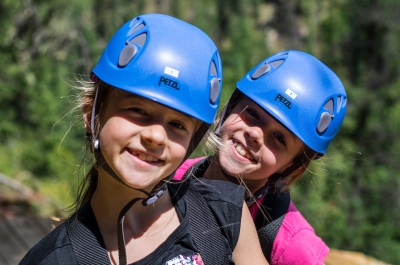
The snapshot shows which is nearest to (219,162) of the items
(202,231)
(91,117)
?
(202,231)

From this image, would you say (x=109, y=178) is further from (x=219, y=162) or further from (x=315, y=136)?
(x=315, y=136)

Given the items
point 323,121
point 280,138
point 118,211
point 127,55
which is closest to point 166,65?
point 127,55

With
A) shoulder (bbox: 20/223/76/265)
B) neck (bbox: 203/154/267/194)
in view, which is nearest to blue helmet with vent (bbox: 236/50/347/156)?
neck (bbox: 203/154/267/194)

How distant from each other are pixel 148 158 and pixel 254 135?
76 centimetres

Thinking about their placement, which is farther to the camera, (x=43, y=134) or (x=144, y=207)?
(x=43, y=134)

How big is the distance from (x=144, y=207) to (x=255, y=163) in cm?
67

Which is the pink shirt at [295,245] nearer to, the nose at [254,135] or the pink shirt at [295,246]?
the pink shirt at [295,246]

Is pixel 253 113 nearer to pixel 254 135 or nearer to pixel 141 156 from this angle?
pixel 254 135

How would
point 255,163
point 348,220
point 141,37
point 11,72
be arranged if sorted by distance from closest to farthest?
point 141,37
point 255,163
point 11,72
point 348,220

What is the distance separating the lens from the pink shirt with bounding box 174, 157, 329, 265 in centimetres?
222

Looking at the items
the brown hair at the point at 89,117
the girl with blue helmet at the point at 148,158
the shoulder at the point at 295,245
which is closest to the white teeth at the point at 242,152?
the shoulder at the point at 295,245

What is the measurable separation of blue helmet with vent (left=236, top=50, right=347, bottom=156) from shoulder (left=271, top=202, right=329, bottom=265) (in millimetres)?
353

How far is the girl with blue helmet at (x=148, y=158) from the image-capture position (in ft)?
5.16

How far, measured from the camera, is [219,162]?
2.29m
